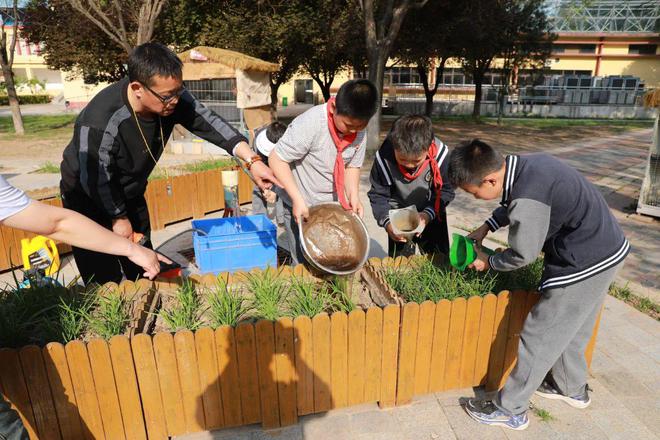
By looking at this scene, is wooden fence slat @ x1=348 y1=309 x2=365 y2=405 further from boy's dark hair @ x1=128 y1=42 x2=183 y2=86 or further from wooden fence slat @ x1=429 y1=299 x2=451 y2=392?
boy's dark hair @ x1=128 y1=42 x2=183 y2=86

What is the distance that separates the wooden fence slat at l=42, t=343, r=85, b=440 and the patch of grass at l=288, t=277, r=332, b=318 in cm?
110

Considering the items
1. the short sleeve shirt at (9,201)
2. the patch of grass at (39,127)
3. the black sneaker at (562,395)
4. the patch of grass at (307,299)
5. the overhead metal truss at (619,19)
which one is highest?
the overhead metal truss at (619,19)

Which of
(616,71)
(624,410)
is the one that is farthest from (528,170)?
(616,71)

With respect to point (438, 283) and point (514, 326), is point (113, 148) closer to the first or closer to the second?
point (438, 283)

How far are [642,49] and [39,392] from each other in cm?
4773

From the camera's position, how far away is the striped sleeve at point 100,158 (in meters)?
2.45

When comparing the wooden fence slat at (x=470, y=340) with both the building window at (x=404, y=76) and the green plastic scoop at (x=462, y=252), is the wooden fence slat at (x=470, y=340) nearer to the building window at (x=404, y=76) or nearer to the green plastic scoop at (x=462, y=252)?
the green plastic scoop at (x=462, y=252)

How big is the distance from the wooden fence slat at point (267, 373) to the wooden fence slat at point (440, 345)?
35.5 inches

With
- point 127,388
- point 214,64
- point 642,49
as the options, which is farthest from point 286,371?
point 642,49

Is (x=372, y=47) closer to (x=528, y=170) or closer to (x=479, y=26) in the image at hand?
(x=479, y=26)

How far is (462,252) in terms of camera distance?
8.61 feet

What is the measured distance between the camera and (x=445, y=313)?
98.7 inches

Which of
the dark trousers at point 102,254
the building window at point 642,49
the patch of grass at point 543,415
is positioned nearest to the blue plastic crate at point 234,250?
the dark trousers at point 102,254

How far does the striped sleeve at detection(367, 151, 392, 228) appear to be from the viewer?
321 centimetres
